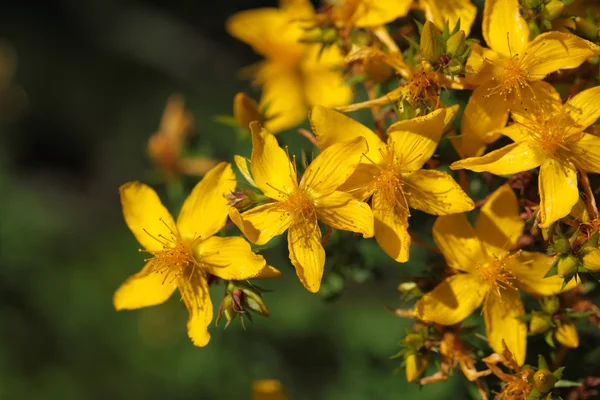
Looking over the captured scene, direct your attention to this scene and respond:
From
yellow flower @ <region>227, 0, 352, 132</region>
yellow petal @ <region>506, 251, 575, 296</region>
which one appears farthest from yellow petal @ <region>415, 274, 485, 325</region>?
yellow flower @ <region>227, 0, 352, 132</region>

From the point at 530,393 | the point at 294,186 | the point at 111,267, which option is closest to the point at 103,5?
the point at 111,267

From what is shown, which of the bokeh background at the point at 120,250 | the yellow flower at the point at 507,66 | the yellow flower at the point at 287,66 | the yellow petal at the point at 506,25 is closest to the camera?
the yellow flower at the point at 507,66

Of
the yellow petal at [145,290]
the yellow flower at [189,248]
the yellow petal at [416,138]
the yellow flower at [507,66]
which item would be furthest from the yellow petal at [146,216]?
the yellow flower at [507,66]

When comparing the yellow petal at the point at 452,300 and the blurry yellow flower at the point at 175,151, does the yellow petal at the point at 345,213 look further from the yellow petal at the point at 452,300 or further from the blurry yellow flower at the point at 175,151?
the blurry yellow flower at the point at 175,151

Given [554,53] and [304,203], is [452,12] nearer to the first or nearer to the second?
[554,53]

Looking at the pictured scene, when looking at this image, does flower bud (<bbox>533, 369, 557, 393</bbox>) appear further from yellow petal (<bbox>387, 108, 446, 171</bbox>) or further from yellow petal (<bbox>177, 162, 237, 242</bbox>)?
yellow petal (<bbox>177, 162, 237, 242</bbox>)

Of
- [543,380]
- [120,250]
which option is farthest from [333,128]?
[120,250]
